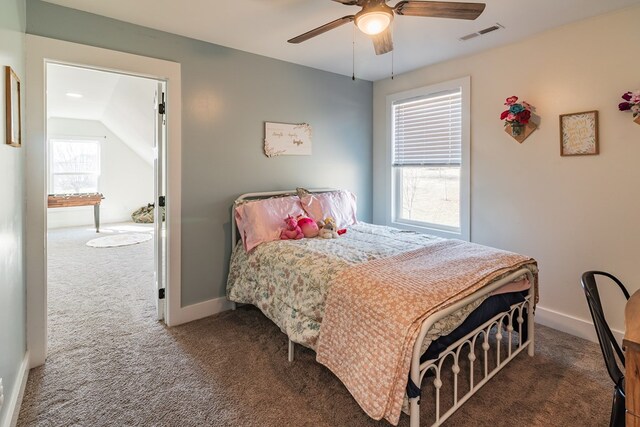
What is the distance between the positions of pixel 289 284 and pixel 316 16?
1934 millimetres

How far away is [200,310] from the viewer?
2953mm

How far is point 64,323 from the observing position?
2.81 metres

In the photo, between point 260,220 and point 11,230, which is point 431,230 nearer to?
point 260,220

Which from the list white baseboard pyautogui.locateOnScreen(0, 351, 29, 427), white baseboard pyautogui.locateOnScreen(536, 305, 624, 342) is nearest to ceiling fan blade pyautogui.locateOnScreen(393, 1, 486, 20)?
white baseboard pyautogui.locateOnScreen(536, 305, 624, 342)

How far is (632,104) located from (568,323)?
1.71m

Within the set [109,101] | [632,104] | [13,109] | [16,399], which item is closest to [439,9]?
[632,104]

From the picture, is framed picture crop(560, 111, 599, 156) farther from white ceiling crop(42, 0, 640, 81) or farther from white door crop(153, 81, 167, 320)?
white door crop(153, 81, 167, 320)

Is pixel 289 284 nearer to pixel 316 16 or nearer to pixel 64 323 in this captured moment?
pixel 316 16

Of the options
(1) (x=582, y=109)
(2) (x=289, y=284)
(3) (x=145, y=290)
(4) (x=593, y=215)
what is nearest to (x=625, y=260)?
(4) (x=593, y=215)

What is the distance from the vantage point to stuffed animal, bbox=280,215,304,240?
2.80 m

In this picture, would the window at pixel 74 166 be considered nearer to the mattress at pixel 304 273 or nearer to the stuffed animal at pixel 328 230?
the mattress at pixel 304 273

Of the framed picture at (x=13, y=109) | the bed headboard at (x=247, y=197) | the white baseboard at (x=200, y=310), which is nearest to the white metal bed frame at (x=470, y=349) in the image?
the white baseboard at (x=200, y=310)

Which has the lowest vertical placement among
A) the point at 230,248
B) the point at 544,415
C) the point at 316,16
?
the point at 544,415

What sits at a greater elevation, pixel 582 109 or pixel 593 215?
pixel 582 109
